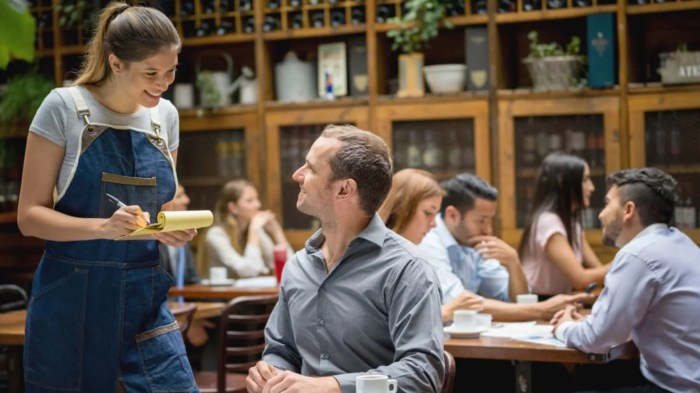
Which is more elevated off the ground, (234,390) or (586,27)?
(586,27)

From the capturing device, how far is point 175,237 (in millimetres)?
2277

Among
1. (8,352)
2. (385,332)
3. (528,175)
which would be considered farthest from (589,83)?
(385,332)

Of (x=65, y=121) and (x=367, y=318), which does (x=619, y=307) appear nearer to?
(x=367, y=318)

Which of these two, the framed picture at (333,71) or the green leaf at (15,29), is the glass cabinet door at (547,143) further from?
the green leaf at (15,29)

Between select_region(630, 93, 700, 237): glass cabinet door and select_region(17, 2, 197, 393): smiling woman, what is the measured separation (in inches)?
170

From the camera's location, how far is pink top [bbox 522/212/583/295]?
4930mm

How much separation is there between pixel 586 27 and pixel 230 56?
269cm

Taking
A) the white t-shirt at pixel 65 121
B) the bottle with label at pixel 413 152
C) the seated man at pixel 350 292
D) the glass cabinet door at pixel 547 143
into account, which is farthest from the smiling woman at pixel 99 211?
the bottle with label at pixel 413 152

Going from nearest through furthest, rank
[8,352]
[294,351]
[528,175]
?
[294,351]
[8,352]
[528,175]

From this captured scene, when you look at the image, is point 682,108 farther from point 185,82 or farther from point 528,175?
point 185,82

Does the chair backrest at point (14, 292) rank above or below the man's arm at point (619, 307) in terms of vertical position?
below

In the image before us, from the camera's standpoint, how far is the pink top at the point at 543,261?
4930mm

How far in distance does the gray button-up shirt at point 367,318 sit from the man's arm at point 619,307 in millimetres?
1024

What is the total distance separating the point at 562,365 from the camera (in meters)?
4.07
